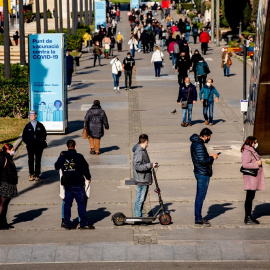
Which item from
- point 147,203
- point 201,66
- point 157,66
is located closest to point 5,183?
point 147,203

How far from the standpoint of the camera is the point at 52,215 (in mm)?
15398

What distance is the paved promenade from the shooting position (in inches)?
505

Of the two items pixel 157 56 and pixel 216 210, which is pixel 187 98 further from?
pixel 157 56

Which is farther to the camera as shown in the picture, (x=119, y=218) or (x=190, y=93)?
(x=190, y=93)

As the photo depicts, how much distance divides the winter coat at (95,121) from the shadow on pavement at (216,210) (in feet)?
19.7

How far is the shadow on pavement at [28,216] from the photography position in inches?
595

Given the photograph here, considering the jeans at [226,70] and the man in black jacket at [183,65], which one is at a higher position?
the man in black jacket at [183,65]

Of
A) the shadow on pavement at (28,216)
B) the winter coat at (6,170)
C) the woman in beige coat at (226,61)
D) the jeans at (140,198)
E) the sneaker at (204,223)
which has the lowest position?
the woman in beige coat at (226,61)

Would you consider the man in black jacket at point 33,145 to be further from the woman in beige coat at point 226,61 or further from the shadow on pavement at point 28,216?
the woman in beige coat at point 226,61

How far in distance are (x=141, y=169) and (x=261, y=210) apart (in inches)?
109

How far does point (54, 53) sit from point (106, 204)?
8871 mm

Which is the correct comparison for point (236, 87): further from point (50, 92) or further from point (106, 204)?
point (106, 204)

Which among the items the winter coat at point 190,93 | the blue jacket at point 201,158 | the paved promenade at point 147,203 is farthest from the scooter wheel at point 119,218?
the winter coat at point 190,93

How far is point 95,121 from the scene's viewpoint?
21422 millimetres
